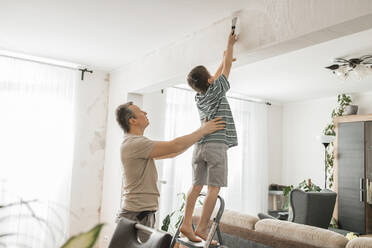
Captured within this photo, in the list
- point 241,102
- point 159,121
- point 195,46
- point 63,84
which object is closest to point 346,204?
point 241,102

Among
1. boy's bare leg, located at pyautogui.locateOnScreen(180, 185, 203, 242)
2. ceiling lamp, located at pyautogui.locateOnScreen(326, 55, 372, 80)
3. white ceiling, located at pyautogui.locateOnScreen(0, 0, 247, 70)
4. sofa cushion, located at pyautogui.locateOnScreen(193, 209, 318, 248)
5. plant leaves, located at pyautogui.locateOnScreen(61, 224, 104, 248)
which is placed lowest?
sofa cushion, located at pyautogui.locateOnScreen(193, 209, 318, 248)

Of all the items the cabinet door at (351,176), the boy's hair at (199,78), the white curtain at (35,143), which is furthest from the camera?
the cabinet door at (351,176)

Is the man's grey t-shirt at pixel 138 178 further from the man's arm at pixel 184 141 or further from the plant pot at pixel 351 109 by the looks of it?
the plant pot at pixel 351 109

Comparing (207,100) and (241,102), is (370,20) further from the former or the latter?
(241,102)

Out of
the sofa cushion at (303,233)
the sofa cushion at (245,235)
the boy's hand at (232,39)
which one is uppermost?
the boy's hand at (232,39)

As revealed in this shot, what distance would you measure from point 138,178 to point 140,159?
0.45ft

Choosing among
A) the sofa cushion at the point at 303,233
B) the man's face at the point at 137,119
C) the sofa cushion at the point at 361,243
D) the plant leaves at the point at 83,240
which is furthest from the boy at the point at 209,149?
the plant leaves at the point at 83,240

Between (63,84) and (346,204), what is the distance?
187 inches

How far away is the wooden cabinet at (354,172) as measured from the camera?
210 inches

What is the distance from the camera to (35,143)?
4.28 metres

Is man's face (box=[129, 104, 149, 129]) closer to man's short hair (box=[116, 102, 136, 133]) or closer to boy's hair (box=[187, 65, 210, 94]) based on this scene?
man's short hair (box=[116, 102, 136, 133])

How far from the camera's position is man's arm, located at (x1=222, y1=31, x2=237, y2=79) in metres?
2.44

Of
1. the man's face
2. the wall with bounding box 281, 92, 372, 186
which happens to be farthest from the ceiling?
the wall with bounding box 281, 92, 372, 186

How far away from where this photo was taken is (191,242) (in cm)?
226
